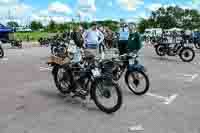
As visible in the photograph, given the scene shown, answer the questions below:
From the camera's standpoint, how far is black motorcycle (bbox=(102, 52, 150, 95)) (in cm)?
886

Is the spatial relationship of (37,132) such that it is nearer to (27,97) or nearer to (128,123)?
(128,123)

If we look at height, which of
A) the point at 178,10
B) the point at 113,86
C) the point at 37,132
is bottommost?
the point at 37,132

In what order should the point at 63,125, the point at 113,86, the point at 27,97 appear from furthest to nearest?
the point at 27,97 < the point at 113,86 < the point at 63,125

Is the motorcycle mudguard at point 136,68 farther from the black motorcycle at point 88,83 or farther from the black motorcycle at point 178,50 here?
the black motorcycle at point 178,50

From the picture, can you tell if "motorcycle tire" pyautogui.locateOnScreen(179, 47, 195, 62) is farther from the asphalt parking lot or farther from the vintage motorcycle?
the vintage motorcycle

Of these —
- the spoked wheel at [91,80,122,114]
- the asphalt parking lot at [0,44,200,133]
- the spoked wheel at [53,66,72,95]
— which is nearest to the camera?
the asphalt parking lot at [0,44,200,133]

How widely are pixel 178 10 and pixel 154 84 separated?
121469mm

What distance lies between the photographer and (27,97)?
8641mm

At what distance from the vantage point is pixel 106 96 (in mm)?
7191

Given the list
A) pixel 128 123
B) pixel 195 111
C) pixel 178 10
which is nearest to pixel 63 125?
pixel 128 123

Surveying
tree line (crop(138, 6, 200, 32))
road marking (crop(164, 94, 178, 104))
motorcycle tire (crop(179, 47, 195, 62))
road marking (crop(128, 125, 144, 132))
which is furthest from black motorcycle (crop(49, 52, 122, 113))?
tree line (crop(138, 6, 200, 32))

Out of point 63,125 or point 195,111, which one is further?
point 195,111

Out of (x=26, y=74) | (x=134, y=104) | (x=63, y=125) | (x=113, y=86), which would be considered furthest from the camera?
(x=26, y=74)

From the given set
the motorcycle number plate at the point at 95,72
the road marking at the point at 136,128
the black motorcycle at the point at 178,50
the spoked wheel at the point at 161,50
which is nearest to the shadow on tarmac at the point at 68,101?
the motorcycle number plate at the point at 95,72
